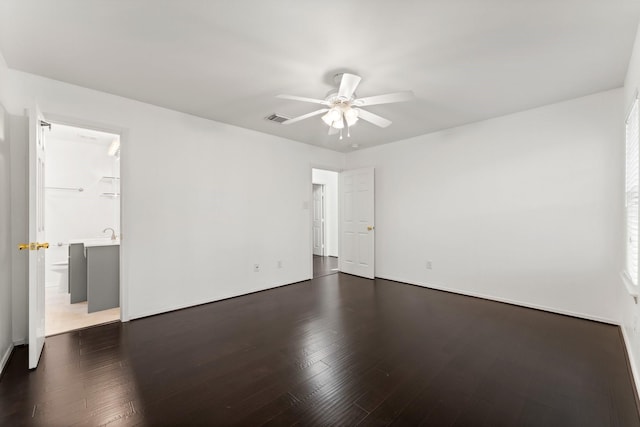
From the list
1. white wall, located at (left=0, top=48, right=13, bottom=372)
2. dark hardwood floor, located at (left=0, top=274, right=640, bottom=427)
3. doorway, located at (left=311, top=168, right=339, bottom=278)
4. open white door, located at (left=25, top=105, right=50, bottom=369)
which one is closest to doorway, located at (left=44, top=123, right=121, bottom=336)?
dark hardwood floor, located at (left=0, top=274, right=640, bottom=427)

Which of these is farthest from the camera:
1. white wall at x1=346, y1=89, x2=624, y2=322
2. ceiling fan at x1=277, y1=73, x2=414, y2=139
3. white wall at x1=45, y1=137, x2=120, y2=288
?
white wall at x1=45, y1=137, x2=120, y2=288

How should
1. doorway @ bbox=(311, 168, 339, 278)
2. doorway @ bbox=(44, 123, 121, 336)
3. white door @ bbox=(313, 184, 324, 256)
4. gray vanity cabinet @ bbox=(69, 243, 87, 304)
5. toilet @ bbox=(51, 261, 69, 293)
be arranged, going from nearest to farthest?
doorway @ bbox=(44, 123, 121, 336)
gray vanity cabinet @ bbox=(69, 243, 87, 304)
toilet @ bbox=(51, 261, 69, 293)
doorway @ bbox=(311, 168, 339, 278)
white door @ bbox=(313, 184, 324, 256)

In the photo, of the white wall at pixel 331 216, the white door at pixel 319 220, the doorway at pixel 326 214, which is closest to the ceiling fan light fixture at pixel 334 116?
the doorway at pixel 326 214

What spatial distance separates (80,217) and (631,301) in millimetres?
7436

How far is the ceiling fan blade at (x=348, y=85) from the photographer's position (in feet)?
7.56

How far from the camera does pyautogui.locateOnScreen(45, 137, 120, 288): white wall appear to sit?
4.79 meters

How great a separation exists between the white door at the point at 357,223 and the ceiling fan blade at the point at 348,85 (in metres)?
2.81

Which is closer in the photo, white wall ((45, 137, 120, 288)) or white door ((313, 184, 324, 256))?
white wall ((45, 137, 120, 288))

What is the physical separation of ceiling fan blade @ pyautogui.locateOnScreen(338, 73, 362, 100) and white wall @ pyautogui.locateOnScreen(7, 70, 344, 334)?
217cm

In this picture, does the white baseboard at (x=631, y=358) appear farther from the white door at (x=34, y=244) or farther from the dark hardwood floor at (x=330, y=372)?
the white door at (x=34, y=244)

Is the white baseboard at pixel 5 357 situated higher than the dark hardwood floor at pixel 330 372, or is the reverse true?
the white baseboard at pixel 5 357

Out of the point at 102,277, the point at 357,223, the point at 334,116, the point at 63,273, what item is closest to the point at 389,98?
the point at 334,116

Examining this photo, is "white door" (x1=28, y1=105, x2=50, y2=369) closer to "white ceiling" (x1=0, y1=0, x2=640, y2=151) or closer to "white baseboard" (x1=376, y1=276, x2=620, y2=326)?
"white ceiling" (x1=0, y1=0, x2=640, y2=151)

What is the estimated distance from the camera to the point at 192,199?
12.1ft
